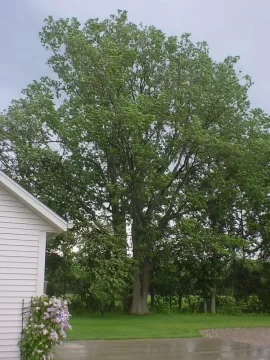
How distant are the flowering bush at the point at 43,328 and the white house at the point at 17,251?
330 mm

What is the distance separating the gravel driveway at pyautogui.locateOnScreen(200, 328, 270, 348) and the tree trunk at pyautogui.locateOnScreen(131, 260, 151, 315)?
29.7ft

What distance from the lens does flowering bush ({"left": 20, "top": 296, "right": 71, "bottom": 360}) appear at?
9844 millimetres

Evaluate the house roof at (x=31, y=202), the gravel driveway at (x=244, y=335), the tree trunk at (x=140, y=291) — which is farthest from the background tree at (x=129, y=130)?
the house roof at (x=31, y=202)

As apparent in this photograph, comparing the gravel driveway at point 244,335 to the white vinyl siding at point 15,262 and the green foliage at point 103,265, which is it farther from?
the white vinyl siding at point 15,262

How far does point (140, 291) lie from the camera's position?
96.7 ft

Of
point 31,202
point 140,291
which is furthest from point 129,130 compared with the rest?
point 31,202

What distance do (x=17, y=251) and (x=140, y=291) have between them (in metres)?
19.7

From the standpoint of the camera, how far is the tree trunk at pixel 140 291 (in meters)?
28.9

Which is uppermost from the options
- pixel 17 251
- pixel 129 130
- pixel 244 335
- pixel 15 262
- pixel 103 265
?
pixel 129 130

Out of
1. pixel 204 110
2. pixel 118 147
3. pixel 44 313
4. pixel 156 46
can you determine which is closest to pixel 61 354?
pixel 44 313

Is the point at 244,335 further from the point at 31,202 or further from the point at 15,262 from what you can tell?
the point at 31,202

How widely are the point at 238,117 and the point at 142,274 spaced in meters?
9.98

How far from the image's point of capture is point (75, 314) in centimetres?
2933

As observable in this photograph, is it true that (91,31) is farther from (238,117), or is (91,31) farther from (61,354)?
(61,354)
